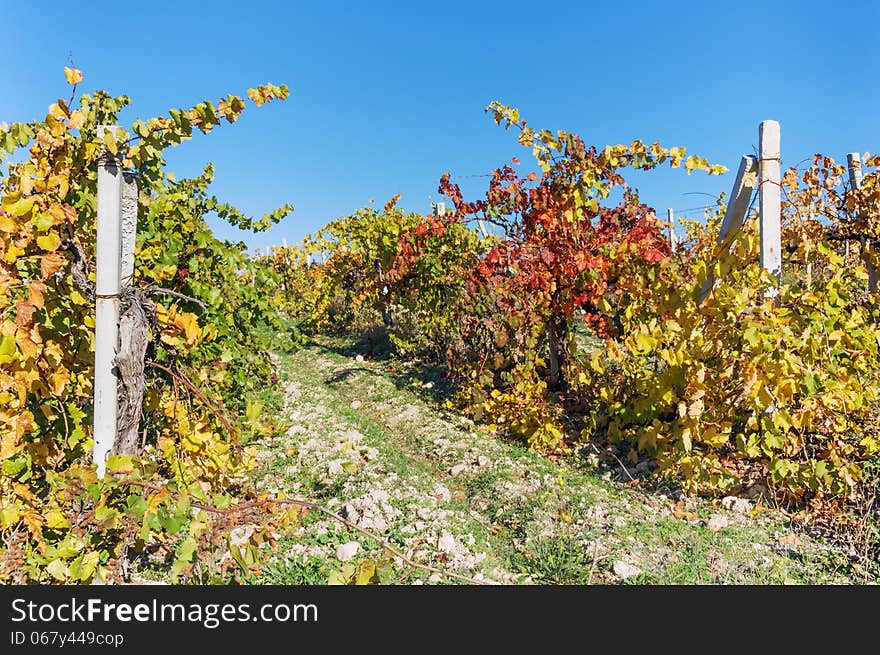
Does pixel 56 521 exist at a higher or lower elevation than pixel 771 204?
lower

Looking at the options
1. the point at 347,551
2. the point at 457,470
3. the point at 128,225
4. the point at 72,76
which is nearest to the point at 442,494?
the point at 457,470

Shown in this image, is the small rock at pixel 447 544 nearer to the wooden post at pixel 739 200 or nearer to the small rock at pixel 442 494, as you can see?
the small rock at pixel 442 494

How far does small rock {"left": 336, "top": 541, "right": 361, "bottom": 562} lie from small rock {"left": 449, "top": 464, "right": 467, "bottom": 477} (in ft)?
4.57

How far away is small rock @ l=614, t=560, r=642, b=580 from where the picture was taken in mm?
2703

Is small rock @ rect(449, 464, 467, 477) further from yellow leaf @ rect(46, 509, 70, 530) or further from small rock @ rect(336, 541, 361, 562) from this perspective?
yellow leaf @ rect(46, 509, 70, 530)

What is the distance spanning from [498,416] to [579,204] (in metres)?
1.97

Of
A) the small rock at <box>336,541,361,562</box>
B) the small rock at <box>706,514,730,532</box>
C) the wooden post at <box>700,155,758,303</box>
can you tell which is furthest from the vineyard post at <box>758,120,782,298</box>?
the small rock at <box>336,541,361,562</box>

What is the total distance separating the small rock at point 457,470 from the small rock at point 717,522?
5.61 feet

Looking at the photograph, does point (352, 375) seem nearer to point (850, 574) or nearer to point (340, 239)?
point (340, 239)

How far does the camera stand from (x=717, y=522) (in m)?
3.19

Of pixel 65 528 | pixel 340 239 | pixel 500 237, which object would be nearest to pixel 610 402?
pixel 500 237

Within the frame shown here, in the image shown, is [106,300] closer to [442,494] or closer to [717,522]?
[442,494]

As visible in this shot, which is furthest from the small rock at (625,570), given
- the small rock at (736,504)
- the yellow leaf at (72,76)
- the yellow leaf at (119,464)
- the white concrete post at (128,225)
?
the yellow leaf at (72,76)

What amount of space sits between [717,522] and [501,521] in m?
1.20
